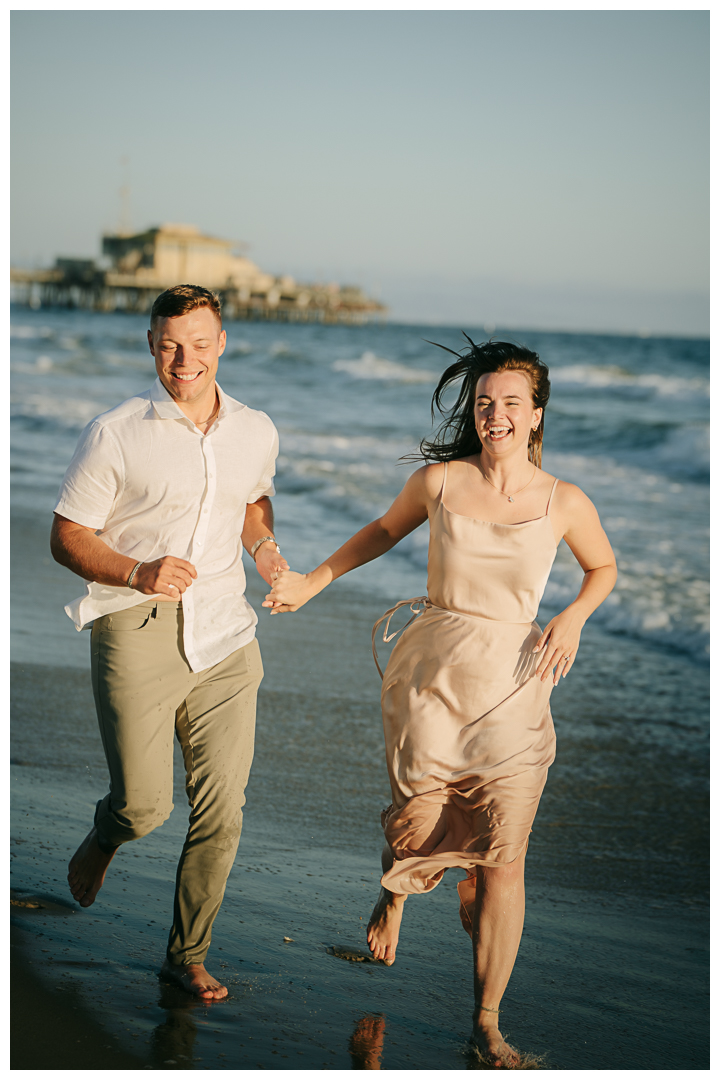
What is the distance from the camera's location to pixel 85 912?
3.71 metres

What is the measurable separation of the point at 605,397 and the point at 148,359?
14.9m

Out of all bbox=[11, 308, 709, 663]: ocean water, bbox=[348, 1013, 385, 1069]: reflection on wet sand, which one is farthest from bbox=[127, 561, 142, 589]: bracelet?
bbox=[11, 308, 709, 663]: ocean water

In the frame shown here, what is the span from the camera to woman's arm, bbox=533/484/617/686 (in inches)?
130

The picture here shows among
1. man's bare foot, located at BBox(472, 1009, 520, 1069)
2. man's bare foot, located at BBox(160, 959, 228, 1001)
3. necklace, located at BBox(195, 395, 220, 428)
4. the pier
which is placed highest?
the pier

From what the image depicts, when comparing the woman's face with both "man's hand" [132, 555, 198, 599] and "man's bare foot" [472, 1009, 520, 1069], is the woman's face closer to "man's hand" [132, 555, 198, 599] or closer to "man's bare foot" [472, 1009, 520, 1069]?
"man's hand" [132, 555, 198, 599]

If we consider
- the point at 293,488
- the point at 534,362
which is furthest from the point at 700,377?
the point at 534,362

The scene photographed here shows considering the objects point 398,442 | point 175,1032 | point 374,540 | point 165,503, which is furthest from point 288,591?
point 398,442

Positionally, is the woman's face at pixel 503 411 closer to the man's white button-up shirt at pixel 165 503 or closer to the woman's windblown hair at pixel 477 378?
the woman's windblown hair at pixel 477 378

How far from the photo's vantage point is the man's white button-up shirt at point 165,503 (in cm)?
319

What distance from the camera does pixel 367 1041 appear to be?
10.2 feet

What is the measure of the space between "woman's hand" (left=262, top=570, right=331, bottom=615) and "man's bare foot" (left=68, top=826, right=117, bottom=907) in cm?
100

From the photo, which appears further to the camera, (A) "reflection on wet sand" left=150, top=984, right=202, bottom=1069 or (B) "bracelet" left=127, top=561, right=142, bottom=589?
(B) "bracelet" left=127, top=561, right=142, bottom=589

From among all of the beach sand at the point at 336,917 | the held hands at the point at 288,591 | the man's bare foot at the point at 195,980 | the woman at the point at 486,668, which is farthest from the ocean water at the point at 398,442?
the woman at the point at 486,668
